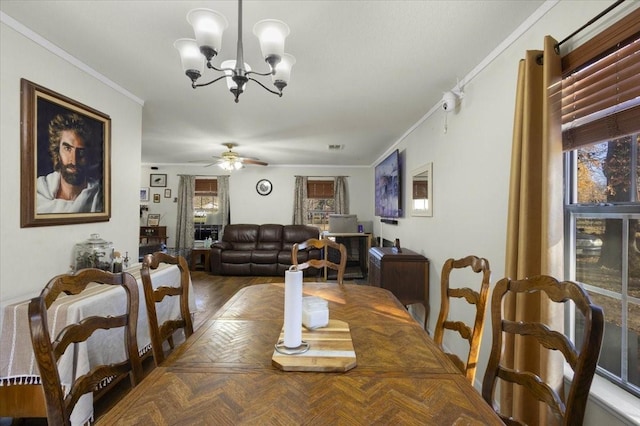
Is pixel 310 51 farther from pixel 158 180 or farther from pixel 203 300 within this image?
pixel 158 180

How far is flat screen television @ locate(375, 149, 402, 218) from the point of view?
13.8 ft

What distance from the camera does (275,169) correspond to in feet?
23.2

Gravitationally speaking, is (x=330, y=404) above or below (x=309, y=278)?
above

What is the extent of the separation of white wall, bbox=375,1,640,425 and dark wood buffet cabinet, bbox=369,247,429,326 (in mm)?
91

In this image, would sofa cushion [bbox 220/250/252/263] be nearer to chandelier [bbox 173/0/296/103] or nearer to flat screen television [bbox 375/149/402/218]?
flat screen television [bbox 375/149/402/218]

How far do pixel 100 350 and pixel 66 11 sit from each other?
2.00 metres

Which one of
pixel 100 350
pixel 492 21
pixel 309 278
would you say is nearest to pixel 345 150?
pixel 309 278

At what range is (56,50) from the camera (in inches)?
81.7

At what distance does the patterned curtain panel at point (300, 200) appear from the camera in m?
6.97

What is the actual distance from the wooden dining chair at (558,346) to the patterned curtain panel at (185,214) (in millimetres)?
6825

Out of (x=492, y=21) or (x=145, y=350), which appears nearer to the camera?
(x=492, y=21)

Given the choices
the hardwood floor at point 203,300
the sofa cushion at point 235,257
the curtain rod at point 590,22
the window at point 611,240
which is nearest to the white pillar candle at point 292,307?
the window at point 611,240

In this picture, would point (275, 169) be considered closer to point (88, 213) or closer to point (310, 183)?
point (310, 183)

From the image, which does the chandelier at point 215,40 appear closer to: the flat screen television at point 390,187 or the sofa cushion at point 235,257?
the flat screen television at point 390,187
